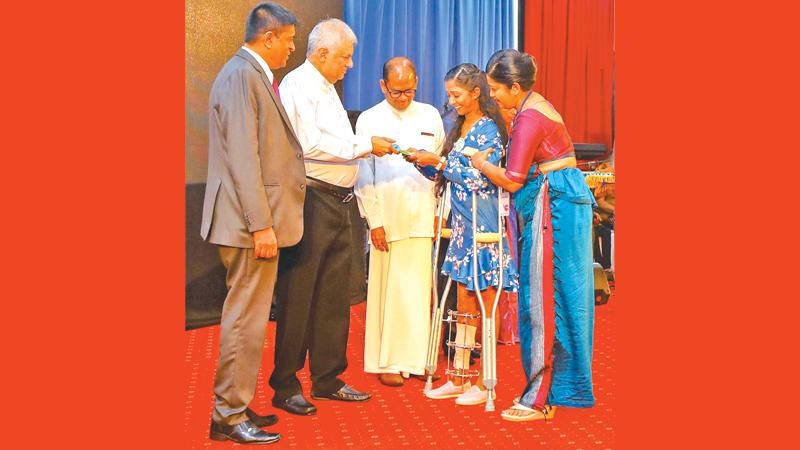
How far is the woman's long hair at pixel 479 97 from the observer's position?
364cm

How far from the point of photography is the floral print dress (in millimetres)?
3543

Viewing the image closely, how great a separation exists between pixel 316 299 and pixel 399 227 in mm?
600

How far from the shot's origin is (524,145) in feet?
10.9

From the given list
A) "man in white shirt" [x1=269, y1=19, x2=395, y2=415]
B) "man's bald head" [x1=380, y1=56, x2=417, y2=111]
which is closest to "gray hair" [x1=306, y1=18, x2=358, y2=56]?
"man in white shirt" [x1=269, y1=19, x2=395, y2=415]

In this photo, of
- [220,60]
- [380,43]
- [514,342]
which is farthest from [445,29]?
[514,342]

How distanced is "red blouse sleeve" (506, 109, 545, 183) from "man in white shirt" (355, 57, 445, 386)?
729mm

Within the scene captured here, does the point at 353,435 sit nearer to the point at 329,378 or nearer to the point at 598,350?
the point at 329,378

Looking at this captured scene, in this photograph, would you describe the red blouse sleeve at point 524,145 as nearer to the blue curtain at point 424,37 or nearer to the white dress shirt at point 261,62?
the white dress shirt at point 261,62

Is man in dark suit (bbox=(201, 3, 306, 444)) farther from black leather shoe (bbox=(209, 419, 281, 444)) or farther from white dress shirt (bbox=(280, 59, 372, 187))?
white dress shirt (bbox=(280, 59, 372, 187))

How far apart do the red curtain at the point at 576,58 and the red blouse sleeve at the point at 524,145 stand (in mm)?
4216

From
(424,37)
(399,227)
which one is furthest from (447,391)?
(424,37)

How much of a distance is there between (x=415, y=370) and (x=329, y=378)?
52cm

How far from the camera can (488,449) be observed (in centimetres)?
304

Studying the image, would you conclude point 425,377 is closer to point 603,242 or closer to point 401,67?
point 401,67
